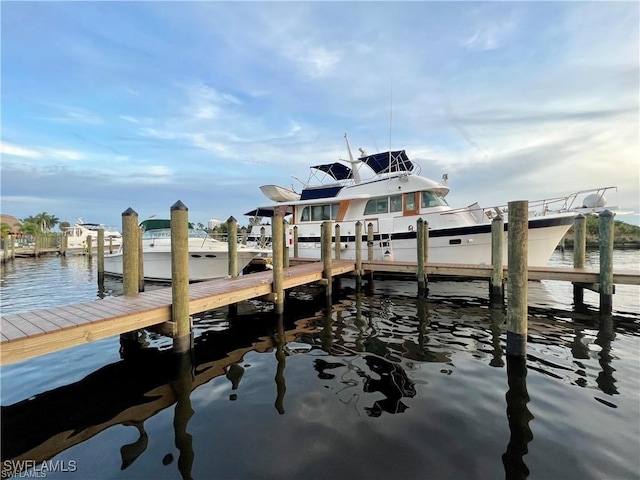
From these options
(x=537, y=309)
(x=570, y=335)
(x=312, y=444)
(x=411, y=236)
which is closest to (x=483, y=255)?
(x=411, y=236)

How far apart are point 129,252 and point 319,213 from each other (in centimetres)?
1177

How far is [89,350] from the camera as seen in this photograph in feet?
19.3

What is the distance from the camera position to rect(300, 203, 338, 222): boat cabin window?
16.8 metres

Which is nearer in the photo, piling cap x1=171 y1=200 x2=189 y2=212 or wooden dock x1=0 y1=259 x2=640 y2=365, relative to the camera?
wooden dock x1=0 y1=259 x2=640 y2=365

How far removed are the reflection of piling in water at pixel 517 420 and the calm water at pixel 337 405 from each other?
0.06 feet

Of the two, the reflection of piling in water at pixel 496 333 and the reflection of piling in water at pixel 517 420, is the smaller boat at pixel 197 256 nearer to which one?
the reflection of piling in water at pixel 496 333

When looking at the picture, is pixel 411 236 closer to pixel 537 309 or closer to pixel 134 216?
pixel 537 309

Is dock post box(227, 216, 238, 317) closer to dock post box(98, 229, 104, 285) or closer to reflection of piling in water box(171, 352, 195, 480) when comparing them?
reflection of piling in water box(171, 352, 195, 480)

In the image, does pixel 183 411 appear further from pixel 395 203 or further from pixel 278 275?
pixel 395 203

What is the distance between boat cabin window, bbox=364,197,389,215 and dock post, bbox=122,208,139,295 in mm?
11137

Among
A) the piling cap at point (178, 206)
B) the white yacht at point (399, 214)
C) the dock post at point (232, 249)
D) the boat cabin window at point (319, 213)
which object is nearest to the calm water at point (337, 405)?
the dock post at point (232, 249)

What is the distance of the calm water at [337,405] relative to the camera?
297cm

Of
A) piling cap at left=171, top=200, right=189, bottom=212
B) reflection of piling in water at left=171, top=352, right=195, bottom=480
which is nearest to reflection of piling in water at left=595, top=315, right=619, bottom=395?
reflection of piling in water at left=171, top=352, right=195, bottom=480

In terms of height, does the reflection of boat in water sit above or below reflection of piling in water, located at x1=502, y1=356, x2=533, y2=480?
above
